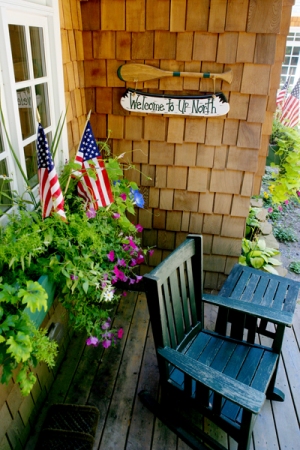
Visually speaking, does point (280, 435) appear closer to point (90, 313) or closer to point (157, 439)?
point (157, 439)

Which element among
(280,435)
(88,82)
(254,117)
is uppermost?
(88,82)

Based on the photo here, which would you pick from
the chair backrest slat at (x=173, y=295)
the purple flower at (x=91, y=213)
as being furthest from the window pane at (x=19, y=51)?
the chair backrest slat at (x=173, y=295)

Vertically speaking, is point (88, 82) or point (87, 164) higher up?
point (88, 82)

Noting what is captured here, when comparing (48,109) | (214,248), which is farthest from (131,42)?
(214,248)

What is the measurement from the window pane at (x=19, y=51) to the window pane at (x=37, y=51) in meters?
0.10

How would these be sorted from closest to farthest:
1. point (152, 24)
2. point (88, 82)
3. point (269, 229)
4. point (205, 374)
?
point (205, 374) < point (152, 24) < point (88, 82) < point (269, 229)

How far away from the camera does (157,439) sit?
1949mm

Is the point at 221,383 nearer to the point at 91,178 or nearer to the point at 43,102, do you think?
the point at 91,178

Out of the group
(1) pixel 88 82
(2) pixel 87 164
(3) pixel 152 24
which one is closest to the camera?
(2) pixel 87 164

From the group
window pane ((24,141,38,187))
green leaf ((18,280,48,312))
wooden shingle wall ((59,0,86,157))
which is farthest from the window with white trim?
green leaf ((18,280,48,312))

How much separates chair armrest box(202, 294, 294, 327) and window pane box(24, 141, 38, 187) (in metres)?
1.22

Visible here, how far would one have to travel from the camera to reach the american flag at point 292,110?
5.19 metres

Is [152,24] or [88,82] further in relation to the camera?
[88,82]

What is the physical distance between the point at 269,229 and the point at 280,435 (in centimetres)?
221
